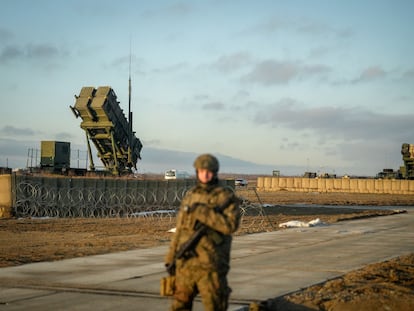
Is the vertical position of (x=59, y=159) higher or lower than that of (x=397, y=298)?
higher

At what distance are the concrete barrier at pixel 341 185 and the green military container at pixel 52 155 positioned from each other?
133ft

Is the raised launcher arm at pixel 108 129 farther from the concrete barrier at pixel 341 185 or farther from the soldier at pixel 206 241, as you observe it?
the concrete barrier at pixel 341 185

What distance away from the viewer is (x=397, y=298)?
982 centimetres

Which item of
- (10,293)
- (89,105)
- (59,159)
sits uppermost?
(89,105)

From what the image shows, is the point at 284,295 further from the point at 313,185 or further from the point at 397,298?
the point at 313,185

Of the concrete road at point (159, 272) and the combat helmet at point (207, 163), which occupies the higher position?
the combat helmet at point (207, 163)

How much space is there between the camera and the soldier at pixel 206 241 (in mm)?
6234

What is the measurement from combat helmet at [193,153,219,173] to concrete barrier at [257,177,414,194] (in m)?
64.8

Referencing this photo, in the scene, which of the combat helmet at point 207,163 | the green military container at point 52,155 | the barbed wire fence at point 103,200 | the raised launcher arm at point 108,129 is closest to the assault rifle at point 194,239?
the combat helmet at point 207,163

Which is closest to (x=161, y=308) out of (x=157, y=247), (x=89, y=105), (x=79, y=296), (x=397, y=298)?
Result: (x=79, y=296)

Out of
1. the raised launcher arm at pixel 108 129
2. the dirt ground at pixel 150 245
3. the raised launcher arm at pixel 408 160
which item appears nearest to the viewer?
the dirt ground at pixel 150 245

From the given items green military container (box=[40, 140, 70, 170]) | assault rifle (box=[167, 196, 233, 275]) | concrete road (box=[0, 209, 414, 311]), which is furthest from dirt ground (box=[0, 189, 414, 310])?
green military container (box=[40, 140, 70, 170])

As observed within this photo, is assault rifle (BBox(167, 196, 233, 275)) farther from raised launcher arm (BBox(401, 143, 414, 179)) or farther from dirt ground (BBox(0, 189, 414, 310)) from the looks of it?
raised launcher arm (BBox(401, 143, 414, 179))

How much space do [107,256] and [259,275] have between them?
14.6 feet
